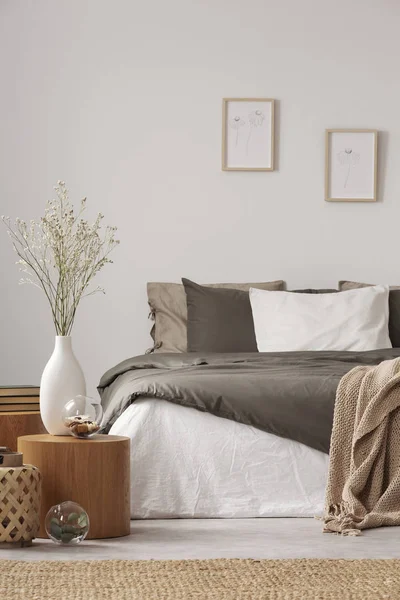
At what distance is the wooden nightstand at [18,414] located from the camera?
4.21 meters

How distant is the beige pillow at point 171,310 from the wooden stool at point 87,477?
199 cm

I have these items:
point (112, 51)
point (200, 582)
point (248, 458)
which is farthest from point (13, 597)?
point (112, 51)

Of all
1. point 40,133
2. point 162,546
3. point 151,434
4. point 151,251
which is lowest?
point 162,546

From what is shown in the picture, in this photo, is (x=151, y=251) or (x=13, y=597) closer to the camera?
(x=13, y=597)

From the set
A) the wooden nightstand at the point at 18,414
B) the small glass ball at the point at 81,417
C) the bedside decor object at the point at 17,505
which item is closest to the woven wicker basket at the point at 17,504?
the bedside decor object at the point at 17,505

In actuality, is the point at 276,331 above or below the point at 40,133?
below

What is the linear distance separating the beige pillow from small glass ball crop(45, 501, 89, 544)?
2149mm

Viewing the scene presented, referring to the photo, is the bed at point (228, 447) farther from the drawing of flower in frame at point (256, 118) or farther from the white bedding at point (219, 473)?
the drawing of flower in frame at point (256, 118)

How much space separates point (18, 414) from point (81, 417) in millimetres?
1325

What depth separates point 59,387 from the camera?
3176mm

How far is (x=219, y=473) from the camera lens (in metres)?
3.30

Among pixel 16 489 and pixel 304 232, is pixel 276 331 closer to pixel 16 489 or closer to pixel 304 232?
pixel 304 232

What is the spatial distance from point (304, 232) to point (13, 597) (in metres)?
3.62

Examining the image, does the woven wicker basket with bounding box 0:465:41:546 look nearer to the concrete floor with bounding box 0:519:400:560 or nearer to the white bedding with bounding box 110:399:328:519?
the concrete floor with bounding box 0:519:400:560
